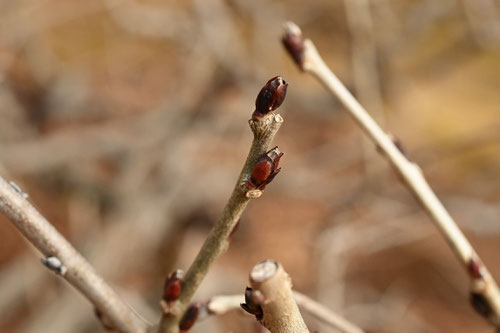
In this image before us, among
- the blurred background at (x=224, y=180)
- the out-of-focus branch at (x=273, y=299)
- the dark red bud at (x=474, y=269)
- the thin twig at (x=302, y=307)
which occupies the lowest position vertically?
the blurred background at (x=224, y=180)

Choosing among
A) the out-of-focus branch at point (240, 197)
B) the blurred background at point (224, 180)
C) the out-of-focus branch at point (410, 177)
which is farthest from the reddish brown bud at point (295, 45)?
the blurred background at point (224, 180)

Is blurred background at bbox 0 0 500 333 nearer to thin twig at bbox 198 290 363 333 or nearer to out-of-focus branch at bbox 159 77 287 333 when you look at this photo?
thin twig at bbox 198 290 363 333

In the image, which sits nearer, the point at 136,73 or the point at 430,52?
the point at 136,73

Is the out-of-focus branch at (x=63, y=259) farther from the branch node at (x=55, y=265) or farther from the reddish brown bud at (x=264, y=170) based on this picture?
the reddish brown bud at (x=264, y=170)

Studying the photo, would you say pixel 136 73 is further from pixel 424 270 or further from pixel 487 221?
pixel 487 221

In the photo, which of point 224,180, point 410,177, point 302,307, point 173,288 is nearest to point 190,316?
point 173,288

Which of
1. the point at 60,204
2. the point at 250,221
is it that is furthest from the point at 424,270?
the point at 60,204
